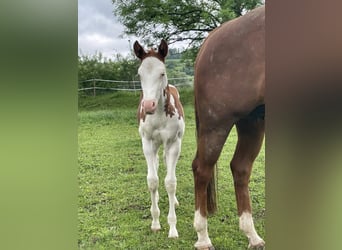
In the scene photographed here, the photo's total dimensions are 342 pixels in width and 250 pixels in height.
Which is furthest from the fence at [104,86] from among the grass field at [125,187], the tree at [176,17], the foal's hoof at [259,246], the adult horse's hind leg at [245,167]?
the foal's hoof at [259,246]

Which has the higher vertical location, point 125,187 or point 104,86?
point 104,86

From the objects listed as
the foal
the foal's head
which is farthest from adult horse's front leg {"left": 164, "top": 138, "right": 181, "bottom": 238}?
the foal's head

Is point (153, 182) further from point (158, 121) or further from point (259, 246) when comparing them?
point (259, 246)

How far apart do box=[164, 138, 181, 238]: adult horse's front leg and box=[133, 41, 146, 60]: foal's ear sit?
227mm

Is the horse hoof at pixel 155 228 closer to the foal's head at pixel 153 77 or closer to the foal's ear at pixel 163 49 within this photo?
the foal's head at pixel 153 77

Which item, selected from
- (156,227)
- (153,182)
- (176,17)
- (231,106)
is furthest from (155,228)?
(176,17)

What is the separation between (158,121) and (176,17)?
26 centimetres

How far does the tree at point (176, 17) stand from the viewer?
3.54ft

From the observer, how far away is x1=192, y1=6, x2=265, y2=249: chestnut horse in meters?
1.04

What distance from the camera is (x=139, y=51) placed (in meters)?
1.10

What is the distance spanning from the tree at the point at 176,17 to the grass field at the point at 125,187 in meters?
0.15
